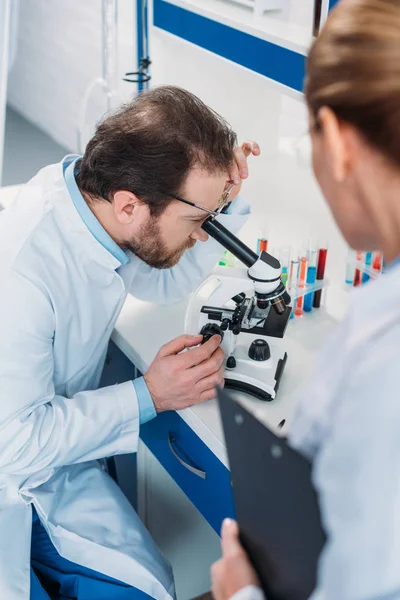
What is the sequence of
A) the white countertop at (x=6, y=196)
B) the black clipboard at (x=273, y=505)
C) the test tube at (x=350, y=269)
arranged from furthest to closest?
the white countertop at (x=6, y=196), the test tube at (x=350, y=269), the black clipboard at (x=273, y=505)

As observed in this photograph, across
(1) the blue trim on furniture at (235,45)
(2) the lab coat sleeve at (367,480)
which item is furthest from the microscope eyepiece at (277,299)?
(2) the lab coat sleeve at (367,480)

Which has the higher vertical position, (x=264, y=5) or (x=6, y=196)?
(x=264, y=5)

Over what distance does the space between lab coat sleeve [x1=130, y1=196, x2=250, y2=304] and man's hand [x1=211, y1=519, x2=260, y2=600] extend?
95 cm

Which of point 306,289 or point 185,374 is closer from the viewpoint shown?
point 185,374

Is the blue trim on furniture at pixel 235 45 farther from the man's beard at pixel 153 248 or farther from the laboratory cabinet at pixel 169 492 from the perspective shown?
the laboratory cabinet at pixel 169 492

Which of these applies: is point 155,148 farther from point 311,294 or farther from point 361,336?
point 361,336

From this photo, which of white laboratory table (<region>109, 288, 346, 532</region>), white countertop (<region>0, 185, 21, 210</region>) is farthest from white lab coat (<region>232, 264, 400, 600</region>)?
white countertop (<region>0, 185, 21, 210</region>)

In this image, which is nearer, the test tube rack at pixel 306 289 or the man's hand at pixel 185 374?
the man's hand at pixel 185 374

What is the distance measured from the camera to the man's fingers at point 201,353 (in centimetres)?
150

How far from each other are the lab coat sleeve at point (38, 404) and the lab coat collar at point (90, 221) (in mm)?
183

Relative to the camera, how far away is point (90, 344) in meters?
1.62

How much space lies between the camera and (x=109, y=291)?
161 centimetres

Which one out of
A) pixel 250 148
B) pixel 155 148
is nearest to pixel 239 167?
pixel 250 148

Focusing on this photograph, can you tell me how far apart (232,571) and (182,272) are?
1035 mm
